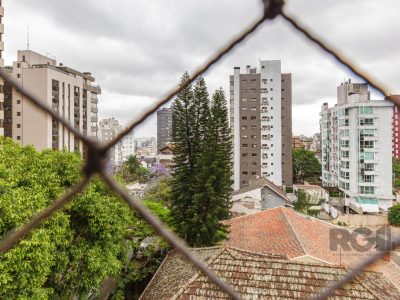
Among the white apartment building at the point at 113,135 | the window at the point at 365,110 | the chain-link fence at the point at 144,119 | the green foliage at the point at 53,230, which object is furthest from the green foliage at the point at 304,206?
the chain-link fence at the point at 144,119

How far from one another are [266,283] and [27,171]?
3.42 metres

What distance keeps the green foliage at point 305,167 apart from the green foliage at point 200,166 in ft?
55.0

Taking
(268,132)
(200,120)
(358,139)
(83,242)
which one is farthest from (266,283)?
(268,132)

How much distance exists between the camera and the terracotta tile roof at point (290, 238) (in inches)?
228

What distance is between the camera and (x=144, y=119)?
43 centimetres

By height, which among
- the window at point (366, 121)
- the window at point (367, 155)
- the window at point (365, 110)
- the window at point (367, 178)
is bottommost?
the window at point (367, 178)

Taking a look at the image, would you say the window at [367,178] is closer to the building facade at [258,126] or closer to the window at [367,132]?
the window at [367,132]

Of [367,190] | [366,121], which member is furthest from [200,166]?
[367,190]

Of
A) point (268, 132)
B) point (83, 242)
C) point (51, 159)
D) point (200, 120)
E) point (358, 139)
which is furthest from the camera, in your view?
point (268, 132)

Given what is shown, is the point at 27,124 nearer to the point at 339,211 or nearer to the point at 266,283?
the point at 266,283

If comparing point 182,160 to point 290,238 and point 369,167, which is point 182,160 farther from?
point 369,167

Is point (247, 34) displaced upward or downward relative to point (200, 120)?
downward

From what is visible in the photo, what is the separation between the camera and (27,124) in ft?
46.7

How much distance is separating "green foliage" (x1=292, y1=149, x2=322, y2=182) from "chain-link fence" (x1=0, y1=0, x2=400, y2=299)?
24208mm
